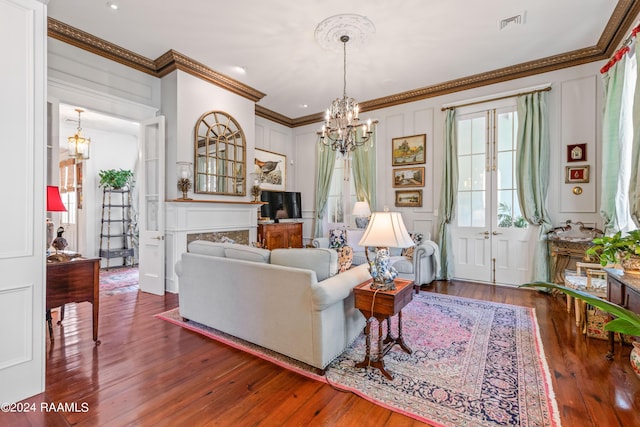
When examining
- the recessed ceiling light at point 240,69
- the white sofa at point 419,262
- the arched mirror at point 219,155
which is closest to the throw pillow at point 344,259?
the white sofa at point 419,262

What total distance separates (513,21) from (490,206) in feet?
8.62

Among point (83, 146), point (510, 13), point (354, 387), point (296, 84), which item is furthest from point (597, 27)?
point (83, 146)

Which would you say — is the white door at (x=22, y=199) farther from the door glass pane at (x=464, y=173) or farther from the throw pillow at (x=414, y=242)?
the door glass pane at (x=464, y=173)

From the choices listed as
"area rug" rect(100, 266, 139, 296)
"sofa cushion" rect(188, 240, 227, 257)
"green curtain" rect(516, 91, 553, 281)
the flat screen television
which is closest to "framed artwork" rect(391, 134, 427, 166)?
"green curtain" rect(516, 91, 553, 281)

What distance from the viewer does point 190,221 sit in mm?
4500

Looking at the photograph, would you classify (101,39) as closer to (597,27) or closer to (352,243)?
(352,243)

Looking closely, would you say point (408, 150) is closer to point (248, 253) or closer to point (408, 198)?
point (408, 198)

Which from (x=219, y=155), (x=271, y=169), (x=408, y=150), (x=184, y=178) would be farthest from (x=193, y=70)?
(x=408, y=150)

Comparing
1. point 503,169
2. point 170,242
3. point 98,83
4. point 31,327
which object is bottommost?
point 31,327

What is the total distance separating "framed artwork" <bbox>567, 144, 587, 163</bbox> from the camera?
420cm

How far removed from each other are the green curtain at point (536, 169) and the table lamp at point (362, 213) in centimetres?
253

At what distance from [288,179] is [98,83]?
13.0 ft

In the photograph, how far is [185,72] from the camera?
4398mm

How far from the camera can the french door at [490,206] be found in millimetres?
4692
